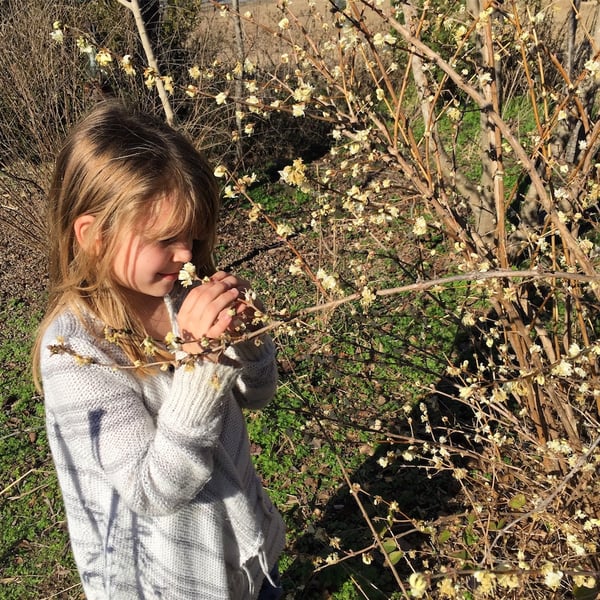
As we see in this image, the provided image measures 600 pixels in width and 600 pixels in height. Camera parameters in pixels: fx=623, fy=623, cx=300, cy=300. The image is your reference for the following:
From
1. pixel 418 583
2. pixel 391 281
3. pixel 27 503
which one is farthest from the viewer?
pixel 391 281

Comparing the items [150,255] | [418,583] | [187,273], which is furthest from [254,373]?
[418,583]

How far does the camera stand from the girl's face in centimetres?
153

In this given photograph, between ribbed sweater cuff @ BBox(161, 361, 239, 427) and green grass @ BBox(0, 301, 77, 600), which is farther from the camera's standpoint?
green grass @ BBox(0, 301, 77, 600)

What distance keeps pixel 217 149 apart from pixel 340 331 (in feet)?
11.9

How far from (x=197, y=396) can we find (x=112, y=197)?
1.78 ft

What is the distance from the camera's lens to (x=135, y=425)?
143 cm

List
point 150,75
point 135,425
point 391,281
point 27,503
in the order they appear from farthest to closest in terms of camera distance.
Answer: point 391,281, point 27,503, point 150,75, point 135,425

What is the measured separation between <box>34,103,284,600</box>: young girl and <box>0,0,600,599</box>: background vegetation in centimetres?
17

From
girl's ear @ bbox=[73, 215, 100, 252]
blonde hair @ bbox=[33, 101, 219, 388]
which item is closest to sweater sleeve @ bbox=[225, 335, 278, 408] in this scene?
blonde hair @ bbox=[33, 101, 219, 388]

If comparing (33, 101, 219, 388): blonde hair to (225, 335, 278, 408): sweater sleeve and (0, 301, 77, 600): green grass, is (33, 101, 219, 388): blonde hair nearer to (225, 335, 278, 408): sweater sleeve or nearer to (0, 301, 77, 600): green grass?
(225, 335, 278, 408): sweater sleeve

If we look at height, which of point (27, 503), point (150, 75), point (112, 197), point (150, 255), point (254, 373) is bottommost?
point (27, 503)

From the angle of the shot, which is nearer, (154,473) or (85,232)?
(154,473)

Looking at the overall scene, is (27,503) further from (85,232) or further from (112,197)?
(112,197)

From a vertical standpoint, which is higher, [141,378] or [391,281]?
[141,378]
